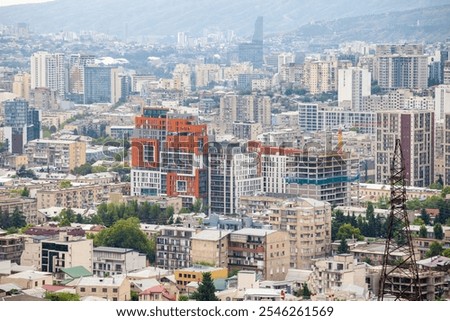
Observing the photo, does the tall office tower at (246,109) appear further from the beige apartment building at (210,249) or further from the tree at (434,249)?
the beige apartment building at (210,249)

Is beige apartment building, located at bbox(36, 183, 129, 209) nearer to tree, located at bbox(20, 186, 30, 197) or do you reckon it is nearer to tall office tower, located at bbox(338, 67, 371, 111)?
tree, located at bbox(20, 186, 30, 197)

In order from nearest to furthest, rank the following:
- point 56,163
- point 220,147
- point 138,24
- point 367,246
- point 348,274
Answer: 1. point 348,274
2. point 367,246
3. point 220,147
4. point 56,163
5. point 138,24

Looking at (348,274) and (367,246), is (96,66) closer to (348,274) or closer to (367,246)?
(367,246)

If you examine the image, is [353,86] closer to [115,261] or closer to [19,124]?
[19,124]

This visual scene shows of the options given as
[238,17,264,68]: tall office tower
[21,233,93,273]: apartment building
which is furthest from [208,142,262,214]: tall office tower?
[238,17,264,68]: tall office tower

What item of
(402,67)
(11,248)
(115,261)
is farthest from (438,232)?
(402,67)

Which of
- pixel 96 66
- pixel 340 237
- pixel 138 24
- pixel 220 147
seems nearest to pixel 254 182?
pixel 220 147
